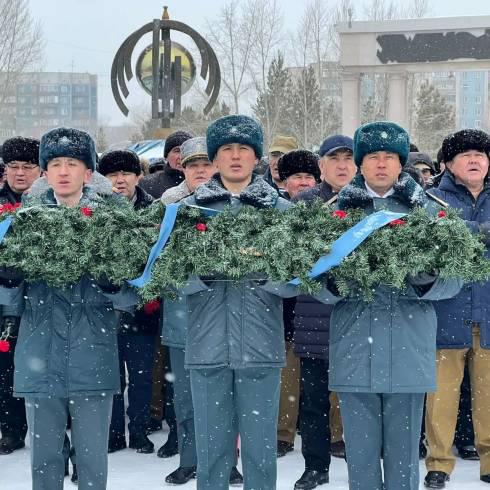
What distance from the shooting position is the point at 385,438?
420 cm

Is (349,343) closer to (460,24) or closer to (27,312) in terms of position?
(27,312)

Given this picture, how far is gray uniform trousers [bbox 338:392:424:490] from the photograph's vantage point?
4172mm

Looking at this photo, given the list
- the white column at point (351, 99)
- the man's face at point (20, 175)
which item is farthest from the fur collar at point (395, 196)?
the white column at point (351, 99)

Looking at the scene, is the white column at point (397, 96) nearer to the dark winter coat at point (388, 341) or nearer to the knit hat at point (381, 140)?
the knit hat at point (381, 140)

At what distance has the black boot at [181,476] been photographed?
5.44 m

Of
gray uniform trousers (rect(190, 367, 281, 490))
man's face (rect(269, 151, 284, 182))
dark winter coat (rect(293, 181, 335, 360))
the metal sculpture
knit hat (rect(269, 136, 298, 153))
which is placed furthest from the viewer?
the metal sculpture

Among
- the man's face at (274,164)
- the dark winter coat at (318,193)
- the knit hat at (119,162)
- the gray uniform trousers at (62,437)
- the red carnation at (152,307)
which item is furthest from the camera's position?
the man's face at (274,164)

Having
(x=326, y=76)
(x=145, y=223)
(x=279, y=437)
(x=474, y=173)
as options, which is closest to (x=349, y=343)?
(x=145, y=223)

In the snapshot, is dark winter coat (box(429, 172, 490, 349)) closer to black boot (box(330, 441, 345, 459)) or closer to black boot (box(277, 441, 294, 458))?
black boot (box(330, 441, 345, 459))

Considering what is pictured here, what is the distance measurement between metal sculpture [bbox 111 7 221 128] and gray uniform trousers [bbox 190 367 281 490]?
20.6ft

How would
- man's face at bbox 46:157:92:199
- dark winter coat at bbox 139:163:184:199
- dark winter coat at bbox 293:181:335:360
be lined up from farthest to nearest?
dark winter coat at bbox 139:163:184:199 < dark winter coat at bbox 293:181:335:360 < man's face at bbox 46:157:92:199

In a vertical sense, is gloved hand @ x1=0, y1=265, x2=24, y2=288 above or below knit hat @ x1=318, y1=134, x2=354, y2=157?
below

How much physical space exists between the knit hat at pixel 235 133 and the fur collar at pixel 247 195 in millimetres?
249

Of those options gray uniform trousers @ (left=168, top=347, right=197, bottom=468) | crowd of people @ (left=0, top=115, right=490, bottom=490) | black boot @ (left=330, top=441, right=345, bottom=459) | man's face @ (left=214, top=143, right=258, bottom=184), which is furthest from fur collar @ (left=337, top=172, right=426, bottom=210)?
black boot @ (left=330, top=441, right=345, bottom=459)
